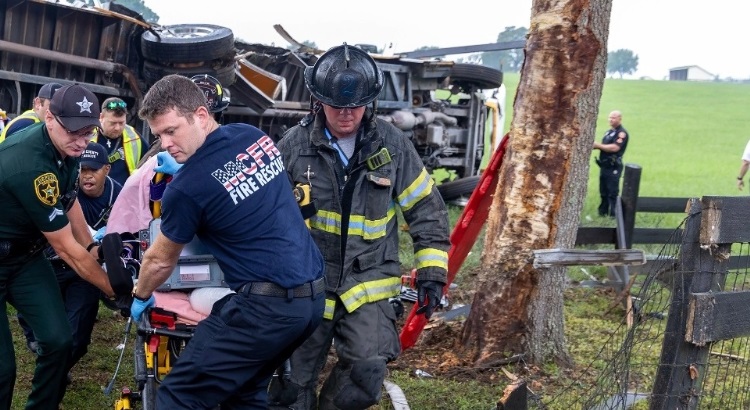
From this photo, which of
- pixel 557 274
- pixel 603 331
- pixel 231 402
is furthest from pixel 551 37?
pixel 231 402

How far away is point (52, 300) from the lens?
14.4ft

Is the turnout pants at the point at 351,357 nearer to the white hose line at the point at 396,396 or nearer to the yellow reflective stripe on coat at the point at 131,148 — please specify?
the white hose line at the point at 396,396

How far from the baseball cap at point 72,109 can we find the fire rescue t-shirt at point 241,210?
2.83 feet

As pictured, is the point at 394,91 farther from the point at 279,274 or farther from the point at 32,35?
the point at 279,274

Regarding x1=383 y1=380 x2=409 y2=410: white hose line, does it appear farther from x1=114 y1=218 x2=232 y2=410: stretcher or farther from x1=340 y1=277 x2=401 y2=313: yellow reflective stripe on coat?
x1=114 y1=218 x2=232 y2=410: stretcher

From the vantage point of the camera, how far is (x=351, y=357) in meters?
4.26

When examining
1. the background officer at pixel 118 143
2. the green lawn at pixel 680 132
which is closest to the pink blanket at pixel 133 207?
the background officer at pixel 118 143

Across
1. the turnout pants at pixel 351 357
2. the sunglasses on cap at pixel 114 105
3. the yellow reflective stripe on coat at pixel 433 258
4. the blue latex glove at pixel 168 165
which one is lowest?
the turnout pants at pixel 351 357

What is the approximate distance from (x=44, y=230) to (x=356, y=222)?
1.48 meters

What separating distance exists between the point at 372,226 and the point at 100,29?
18.0 ft

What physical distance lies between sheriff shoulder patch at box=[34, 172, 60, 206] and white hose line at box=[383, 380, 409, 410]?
7.58 ft

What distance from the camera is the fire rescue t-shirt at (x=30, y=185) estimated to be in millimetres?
3996

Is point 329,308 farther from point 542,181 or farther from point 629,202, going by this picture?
point 629,202

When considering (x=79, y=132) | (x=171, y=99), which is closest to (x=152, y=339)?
(x=79, y=132)
